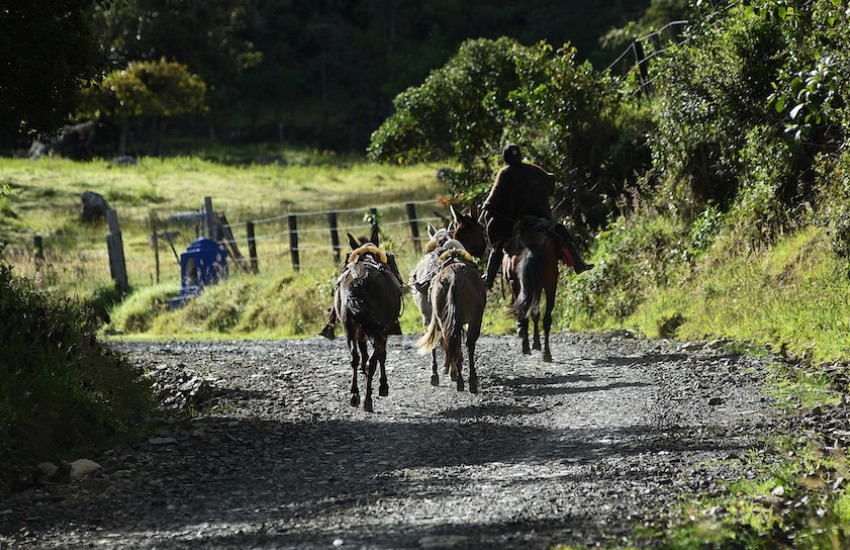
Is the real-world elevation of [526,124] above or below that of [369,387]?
above

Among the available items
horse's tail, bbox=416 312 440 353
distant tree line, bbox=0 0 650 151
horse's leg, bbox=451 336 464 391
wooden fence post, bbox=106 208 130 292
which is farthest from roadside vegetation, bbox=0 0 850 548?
distant tree line, bbox=0 0 650 151

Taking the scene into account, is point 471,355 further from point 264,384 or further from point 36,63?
point 36,63

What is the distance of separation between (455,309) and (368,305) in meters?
0.91

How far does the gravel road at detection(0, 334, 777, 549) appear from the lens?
270 inches

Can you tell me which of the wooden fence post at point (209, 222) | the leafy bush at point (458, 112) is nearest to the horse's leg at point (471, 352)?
the leafy bush at point (458, 112)

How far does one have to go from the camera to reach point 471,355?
11.8 metres

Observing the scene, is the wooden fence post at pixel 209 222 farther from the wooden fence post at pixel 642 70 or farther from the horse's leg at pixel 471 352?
the horse's leg at pixel 471 352

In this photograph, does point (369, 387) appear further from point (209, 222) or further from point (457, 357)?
point (209, 222)

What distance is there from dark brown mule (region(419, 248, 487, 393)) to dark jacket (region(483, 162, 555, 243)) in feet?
7.38

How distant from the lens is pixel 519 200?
563 inches

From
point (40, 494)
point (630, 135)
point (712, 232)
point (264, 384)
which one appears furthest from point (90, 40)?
point (630, 135)

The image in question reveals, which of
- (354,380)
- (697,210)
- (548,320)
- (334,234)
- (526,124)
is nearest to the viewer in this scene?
(354,380)

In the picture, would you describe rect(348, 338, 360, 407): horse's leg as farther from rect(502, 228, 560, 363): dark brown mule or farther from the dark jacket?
the dark jacket

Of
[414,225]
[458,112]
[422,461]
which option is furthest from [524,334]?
[414,225]
